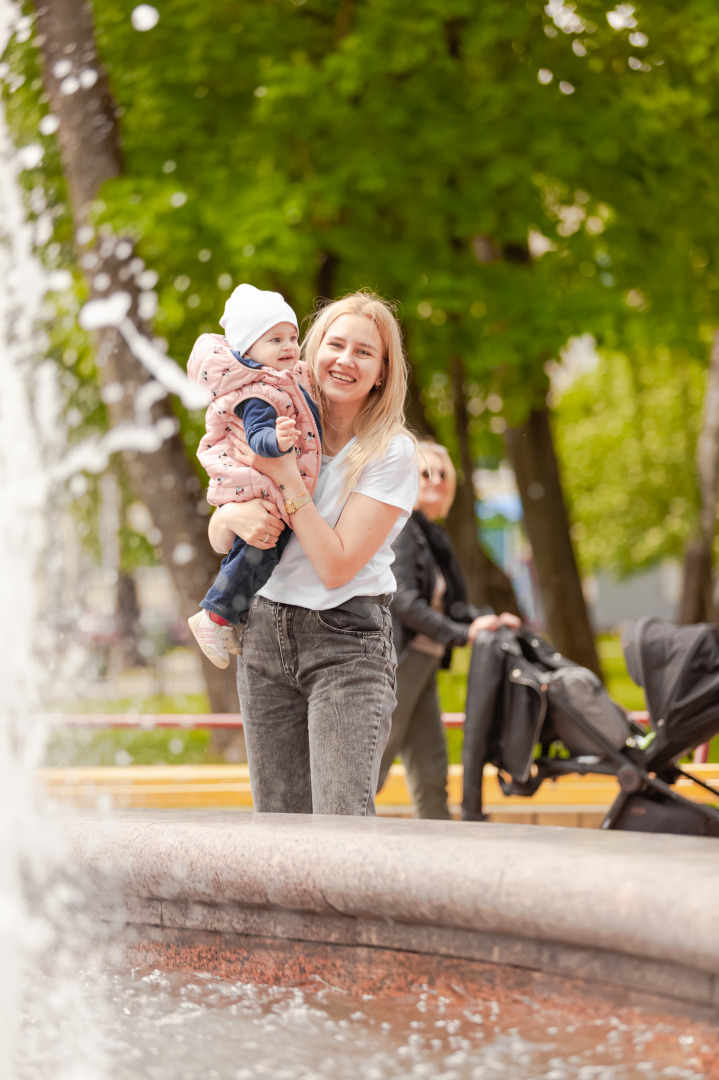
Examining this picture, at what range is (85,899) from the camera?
303 cm

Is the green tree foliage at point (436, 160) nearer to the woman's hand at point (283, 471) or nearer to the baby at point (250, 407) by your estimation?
the baby at point (250, 407)

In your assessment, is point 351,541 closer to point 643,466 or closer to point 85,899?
point 85,899

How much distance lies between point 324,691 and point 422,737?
8.68ft

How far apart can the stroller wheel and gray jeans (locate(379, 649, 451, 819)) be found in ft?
2.91

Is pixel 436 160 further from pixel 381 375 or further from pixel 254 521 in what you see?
pixel 254 521

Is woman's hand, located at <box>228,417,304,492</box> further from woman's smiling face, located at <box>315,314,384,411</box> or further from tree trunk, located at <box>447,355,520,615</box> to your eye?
tree trunk, located at <box>447,355,520,615</box>

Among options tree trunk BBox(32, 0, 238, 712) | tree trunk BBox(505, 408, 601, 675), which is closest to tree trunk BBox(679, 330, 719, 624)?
tree trunk BBox(505, 408, 601, 675)

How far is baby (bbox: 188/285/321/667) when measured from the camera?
115 inches

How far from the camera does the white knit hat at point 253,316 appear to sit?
2965mm

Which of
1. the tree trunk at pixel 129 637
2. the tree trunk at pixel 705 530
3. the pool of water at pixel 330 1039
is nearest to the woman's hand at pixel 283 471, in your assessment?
the pool of water at pixel 330 1039

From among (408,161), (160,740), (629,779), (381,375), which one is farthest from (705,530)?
(381,375)

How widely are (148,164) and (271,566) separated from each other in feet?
23.5

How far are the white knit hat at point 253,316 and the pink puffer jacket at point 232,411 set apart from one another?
4 cm

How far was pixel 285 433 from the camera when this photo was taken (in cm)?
284
